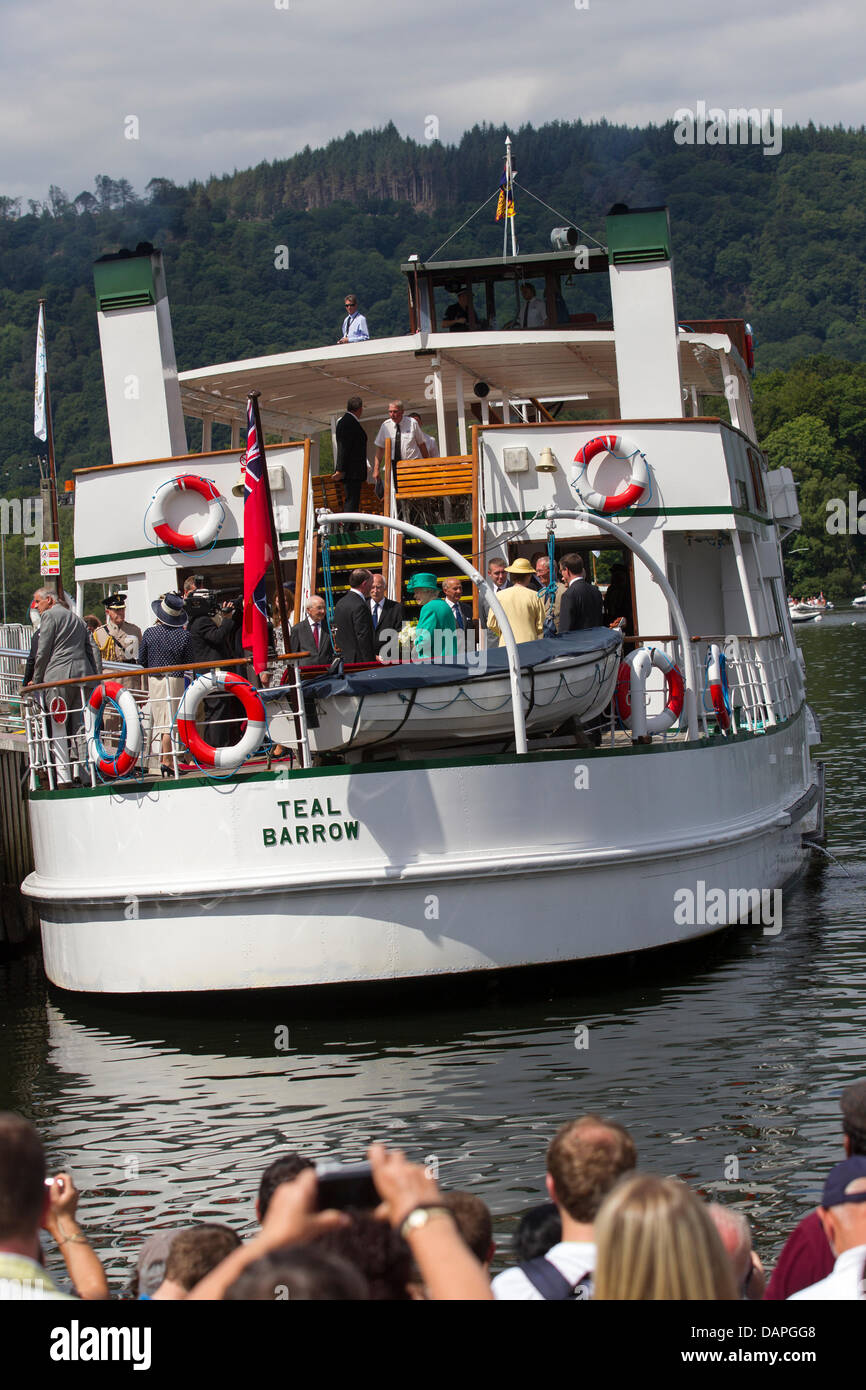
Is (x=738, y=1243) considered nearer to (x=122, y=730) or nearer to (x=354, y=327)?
Result: (x=122, y=730)

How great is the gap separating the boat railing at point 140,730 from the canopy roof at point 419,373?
437 centimetres

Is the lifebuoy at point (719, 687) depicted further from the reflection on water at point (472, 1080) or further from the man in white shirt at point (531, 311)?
the man in white shirt at point (531, 311)

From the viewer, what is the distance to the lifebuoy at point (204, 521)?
1416 centimetres

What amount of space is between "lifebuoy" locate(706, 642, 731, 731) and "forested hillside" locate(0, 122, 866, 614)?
4979mm

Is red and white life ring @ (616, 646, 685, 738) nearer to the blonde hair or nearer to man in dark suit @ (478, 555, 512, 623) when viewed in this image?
man in dark suit @ (478, 555, 512, 623)

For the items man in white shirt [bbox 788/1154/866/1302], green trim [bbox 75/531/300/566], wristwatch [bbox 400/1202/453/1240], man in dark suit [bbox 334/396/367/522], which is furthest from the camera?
man in dark suit [bbox 334/396/367/522]

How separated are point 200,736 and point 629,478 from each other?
5036 mm

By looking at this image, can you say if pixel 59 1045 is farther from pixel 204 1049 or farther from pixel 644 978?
pixel 644 978

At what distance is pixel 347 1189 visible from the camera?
11.0 feet

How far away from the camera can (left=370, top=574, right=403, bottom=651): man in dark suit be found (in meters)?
12.7

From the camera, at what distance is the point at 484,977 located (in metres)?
10.3

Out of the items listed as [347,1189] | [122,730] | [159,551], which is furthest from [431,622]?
[347,1189]

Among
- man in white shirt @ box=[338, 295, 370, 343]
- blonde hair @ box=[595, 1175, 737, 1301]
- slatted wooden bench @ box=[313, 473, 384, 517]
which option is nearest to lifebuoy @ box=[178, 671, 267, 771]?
slatted wooden bench @ box=[313, 473, 384, 517]
